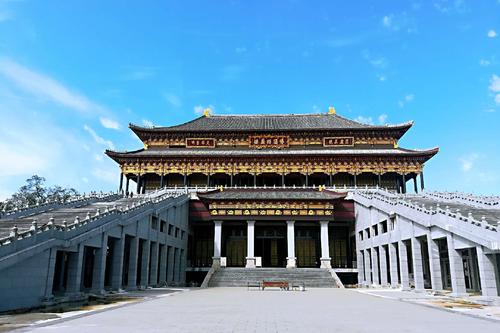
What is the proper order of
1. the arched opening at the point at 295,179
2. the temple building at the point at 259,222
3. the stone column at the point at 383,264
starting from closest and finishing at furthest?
the temple building at the point at 259,222 < the stone column at the point at 383,264 < the arched opening at the point at 295,179

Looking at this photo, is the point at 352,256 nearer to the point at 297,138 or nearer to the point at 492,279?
the point at 297,138

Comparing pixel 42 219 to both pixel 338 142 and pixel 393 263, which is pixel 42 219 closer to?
pixel 393 263

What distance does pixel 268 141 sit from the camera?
167ft

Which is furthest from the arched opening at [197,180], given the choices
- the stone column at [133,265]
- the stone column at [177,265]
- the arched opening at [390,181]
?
the stone column at [133,265]

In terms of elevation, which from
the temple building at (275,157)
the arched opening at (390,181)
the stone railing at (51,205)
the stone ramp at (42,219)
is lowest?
the stone ramp at (42,219)

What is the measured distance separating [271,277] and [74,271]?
17.7 m

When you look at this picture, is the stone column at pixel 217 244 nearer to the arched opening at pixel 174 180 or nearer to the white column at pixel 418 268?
the arched opening at pixel 174 180

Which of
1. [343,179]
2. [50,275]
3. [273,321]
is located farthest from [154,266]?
[343,179]

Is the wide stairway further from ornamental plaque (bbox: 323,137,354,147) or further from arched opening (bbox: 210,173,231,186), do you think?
ornamental plaque (bbox: 323,137,354,147)

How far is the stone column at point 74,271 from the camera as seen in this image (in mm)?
18188

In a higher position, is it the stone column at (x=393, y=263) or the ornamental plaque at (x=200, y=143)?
the ornamental plaque at (x=200, y=143)

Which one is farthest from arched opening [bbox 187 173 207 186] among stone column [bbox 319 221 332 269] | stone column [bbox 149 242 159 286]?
stone column [bbox 149 242 159 286]

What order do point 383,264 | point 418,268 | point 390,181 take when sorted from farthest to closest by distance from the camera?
point 390,181, point 383,264, point 418,268

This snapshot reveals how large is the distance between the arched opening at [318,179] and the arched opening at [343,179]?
3.51 feet
